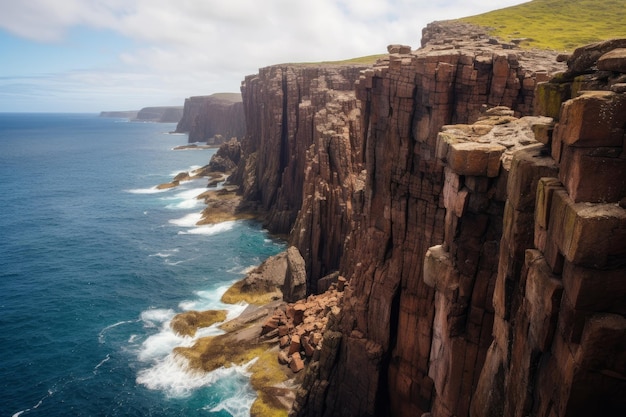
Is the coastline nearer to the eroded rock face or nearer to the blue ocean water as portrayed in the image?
the blue ocean water

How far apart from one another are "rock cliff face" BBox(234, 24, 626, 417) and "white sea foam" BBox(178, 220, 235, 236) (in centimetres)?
5419

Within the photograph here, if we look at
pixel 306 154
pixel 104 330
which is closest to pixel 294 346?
pixel 104 330

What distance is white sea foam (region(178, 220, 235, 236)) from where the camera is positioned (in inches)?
3674

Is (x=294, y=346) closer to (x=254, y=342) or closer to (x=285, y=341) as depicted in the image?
(x=285, y=341)

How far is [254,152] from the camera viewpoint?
400ft

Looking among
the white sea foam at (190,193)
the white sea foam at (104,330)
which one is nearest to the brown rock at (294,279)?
the white sea foam at (104,330)

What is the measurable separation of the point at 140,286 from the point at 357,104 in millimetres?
47943

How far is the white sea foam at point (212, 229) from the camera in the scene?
93.3m

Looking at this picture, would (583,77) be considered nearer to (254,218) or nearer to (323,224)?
(323,224)

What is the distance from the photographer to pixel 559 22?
7862 cm

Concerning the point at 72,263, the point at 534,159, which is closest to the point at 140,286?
→ the point at 72,263

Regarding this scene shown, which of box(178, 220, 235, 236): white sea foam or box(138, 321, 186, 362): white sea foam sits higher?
box(178, 220, 235, 236): white sea foam

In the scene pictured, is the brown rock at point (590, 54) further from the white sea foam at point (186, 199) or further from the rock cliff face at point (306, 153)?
the white sea foam at point (186, 199)

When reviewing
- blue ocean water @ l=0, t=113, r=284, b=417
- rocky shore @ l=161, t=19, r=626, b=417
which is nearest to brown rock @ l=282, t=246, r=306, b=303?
rocky shore @ l=161, t=19, r=626, b=417
